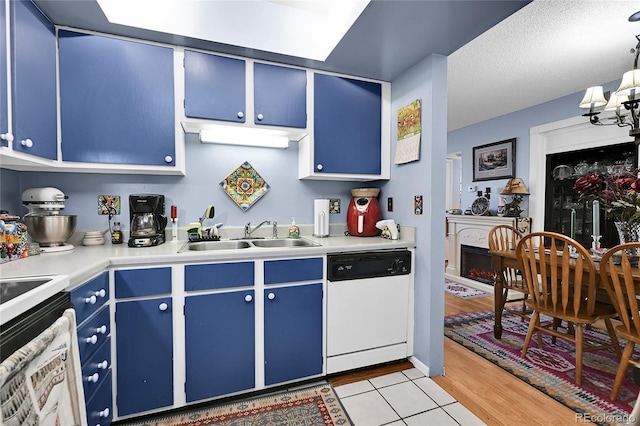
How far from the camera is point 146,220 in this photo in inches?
74.8

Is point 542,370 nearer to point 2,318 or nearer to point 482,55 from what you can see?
point 482,55

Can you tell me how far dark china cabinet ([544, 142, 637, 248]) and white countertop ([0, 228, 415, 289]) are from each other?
2.73m

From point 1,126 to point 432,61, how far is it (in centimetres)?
230

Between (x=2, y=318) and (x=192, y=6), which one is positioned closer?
(x=2, y=318)

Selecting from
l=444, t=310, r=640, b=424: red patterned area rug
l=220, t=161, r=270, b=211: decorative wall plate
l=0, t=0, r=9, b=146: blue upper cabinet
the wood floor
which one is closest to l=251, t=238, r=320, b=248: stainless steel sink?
l=220, t=161, r=270, b=211: decorative wall plate

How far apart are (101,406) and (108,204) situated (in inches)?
48.6

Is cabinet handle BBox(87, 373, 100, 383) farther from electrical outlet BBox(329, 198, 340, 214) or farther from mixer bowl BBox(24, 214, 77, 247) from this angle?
electrical outlet BBox(329, 198, 340, 214)

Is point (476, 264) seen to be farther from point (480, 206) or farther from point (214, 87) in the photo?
point (214, 87)

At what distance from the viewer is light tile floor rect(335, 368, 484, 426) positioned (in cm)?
161

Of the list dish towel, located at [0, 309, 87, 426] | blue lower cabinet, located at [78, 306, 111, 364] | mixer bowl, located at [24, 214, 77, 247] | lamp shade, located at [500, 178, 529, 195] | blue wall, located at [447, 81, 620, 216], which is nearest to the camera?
dish towel, located at [0, 309, 87, 426]

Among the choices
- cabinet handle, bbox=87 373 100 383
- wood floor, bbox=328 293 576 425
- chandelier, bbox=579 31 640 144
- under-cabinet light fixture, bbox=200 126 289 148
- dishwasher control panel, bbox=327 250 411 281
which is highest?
chandelier, bbox=579 31 640 144

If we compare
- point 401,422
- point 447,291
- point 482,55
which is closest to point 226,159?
point 401,422

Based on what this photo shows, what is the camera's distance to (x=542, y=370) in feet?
6.84

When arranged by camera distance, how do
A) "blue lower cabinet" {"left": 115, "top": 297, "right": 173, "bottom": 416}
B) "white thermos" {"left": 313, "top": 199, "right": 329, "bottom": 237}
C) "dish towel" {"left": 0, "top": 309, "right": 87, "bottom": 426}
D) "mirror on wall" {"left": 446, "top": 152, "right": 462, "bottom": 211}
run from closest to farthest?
"dish towel" {"left": 0, "top": 309, "right": 87, "bottom": 426} → "blue lower cabinet" {"left": 115, "top": 297, "right": 173, "bottom": 416} → "white thermos" {"left": 313, "top": 199, "right": 329, "bottom": 237} → "mirror on wall" {"left": 446, "top": 152, "right": 462, "bottom": 211}
